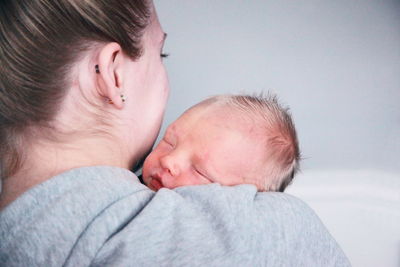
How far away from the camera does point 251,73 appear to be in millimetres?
1287

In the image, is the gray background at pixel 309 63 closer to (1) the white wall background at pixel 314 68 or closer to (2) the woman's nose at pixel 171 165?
(1) the white wall background at pixel 314 68

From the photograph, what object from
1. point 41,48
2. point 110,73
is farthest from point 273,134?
point 41,48

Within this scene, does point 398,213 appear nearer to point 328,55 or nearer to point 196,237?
point 328,55

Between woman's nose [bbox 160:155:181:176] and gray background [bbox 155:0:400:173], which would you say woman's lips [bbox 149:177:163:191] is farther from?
gray background [bbox 155:0:400:173]

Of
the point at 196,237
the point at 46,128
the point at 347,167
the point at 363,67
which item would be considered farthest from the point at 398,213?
the point at 46,128

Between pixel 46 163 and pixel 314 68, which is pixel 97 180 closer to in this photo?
pixel 46 163

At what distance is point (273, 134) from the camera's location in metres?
0.88

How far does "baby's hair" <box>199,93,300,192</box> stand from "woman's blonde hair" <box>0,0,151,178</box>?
0.31 m

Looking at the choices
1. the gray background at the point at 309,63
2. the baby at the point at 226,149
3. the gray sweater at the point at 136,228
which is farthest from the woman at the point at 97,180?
the gray background at the point at 309,63

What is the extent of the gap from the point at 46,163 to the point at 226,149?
0.34m

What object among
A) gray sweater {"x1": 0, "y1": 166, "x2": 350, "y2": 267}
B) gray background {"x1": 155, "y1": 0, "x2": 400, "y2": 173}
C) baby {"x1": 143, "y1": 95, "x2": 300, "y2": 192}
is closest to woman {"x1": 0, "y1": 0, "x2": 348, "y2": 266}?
gray sweater {"x1": 0, "y1": 166, "x2": 350, "y2": 267}

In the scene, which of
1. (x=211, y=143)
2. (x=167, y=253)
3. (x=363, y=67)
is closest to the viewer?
(x=167, y=253)

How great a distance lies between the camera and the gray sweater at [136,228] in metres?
0.53

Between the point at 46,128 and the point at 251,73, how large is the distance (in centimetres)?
76
